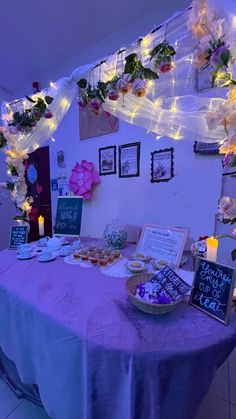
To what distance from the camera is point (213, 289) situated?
32.3 inches

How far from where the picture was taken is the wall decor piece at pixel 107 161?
226cm

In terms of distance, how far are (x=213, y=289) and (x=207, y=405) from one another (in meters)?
0.86

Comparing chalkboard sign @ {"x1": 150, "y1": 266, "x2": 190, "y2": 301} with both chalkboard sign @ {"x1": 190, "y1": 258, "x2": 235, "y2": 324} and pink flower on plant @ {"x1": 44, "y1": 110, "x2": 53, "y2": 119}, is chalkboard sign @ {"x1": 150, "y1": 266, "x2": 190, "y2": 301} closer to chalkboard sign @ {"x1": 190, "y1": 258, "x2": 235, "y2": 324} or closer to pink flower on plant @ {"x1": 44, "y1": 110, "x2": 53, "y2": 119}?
chalkboard sign @ {"x1": 190, "y1": 258, "x2": 235, "y2": 324}

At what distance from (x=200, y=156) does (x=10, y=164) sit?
182 centimetres

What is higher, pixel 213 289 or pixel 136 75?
pixel 136 75

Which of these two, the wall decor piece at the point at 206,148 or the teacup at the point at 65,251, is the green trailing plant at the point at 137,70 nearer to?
the wall decor piece at the point at 206,148

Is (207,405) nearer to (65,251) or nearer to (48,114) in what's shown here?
(65,251)

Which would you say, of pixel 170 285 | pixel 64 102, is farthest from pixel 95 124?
pixel 170 285

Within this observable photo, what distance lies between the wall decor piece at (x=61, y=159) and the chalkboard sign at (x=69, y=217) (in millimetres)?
975

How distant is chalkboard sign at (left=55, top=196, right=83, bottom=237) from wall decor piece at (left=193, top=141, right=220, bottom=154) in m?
1.06

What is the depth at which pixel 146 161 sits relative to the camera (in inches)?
80.0

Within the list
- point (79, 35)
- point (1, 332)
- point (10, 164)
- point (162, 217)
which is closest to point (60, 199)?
point (10, 164)

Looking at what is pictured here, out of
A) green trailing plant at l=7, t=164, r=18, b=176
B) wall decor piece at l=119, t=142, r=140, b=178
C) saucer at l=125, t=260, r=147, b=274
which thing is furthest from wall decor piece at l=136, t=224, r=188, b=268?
green trailing plant at l=7, t=164, r=18, b=176

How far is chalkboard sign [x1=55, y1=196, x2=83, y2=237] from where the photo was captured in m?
1.84
